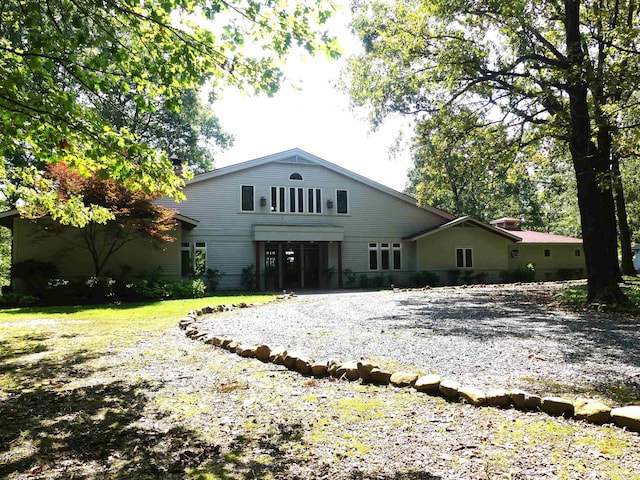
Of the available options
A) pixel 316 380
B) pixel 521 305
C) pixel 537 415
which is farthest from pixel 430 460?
pixel 521 305

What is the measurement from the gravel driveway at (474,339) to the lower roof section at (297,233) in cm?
910

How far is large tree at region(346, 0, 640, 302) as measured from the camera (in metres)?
10.5

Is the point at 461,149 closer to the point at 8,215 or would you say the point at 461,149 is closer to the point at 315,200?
the point at 315,200

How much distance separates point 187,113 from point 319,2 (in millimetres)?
26329

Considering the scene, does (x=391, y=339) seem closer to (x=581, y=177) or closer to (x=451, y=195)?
(x=581, y=177)

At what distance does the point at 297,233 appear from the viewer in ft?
68.5

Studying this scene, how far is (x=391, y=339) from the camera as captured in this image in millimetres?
6715

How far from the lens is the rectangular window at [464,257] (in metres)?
24.5

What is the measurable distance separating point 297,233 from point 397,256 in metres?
6.34

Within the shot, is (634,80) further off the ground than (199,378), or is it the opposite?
(634,80)

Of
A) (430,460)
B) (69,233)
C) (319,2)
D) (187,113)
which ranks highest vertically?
(187,113)

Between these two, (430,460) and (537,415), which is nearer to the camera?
(430,460)

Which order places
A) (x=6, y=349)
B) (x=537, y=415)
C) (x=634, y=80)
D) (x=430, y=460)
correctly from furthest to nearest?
(x=634, y=80) < (x=6, y=349) < (x=537, y=415) < (x=430, y=460)

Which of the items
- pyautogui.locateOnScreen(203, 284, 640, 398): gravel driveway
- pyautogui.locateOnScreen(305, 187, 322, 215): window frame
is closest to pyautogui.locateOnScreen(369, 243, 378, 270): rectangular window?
pyautogui.locateOnScreen(305, 187, 322, 215): window frame
